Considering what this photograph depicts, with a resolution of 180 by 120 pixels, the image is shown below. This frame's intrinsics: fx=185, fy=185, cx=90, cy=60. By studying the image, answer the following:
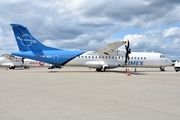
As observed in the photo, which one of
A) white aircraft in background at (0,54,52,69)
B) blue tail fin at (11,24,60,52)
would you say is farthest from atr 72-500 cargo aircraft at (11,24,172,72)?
white aircraft in background at (0,54,52,69)

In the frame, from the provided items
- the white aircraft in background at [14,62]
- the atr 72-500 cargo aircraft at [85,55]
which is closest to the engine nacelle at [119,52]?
the atr 72-500 cargo aircraft at [85,55]

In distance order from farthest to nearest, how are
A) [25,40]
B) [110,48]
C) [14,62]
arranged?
1. [14,62]
2. [110,48]
3. [25,40]

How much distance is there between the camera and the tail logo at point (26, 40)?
24.4m

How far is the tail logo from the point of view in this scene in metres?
24.4

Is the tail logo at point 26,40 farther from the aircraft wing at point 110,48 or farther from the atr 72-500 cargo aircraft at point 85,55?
the aircraft wing at point 110,48

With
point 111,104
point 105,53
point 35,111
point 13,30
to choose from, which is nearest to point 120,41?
point 105,53

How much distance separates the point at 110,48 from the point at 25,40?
450 inches

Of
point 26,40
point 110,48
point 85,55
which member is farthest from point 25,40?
point 110,48

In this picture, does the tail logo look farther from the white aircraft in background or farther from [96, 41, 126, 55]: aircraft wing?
the white aircraft in background

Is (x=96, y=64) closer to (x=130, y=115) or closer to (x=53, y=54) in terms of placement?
(x=53, y=54)

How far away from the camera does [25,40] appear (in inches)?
964

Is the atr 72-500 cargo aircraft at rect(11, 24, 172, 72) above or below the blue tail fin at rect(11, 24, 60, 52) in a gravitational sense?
below

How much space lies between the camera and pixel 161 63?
29.0 meters

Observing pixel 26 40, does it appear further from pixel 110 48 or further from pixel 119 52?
pixel 119 52
